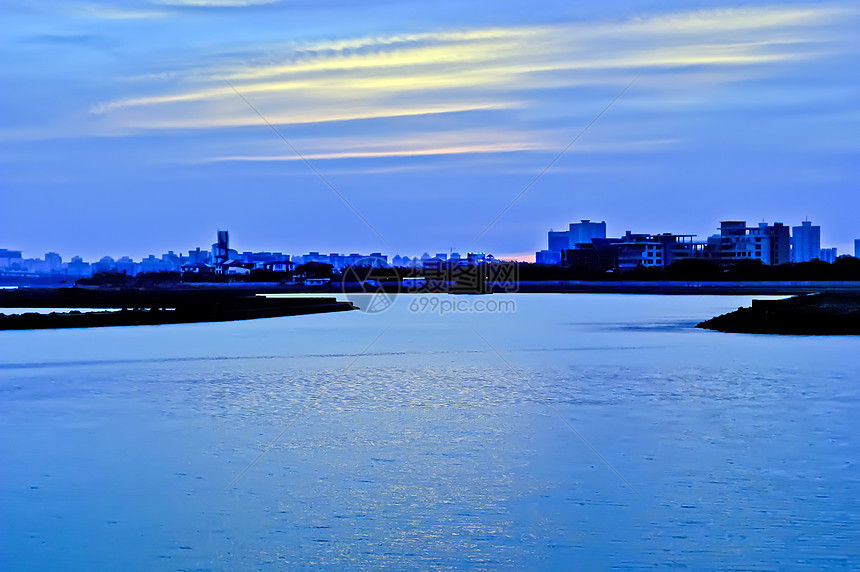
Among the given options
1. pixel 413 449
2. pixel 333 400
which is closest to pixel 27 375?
pixel 333 400

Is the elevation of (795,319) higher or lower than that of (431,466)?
higher

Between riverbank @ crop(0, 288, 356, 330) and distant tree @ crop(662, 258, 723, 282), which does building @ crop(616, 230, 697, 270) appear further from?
riverbank @ crop(0, 288, 356, 330)

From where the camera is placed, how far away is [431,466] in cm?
985

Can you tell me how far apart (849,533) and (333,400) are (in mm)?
9310

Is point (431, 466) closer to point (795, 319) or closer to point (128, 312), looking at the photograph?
point (795, 319)

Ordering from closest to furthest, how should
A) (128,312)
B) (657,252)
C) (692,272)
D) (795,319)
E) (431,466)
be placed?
(431,466)
(795,319)
(128,312)
(692,272)
(657,252)

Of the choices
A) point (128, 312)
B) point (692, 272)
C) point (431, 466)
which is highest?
point (692, 272)

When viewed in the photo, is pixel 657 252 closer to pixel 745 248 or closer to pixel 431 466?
pixel 745 248

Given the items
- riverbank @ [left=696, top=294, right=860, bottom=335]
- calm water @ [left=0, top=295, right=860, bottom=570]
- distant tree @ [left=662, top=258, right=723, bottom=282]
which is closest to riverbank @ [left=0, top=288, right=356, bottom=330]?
calm water @ [left=0, top=295, right=860, bottom=570]

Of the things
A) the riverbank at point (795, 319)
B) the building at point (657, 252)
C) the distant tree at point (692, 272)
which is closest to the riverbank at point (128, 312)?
the riverbank at point (795, 319)

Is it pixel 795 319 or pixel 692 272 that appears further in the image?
pixel 692 272

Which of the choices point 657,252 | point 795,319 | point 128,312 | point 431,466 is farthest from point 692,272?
point 431,466

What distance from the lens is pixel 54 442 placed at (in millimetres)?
11469

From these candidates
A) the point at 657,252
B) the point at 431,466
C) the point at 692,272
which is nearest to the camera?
the point at 431,466
